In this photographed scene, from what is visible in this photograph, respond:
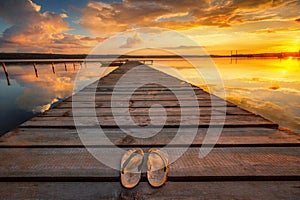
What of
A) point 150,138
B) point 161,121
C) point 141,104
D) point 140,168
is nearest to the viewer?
point 140,168

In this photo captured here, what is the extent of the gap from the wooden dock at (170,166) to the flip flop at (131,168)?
4cm

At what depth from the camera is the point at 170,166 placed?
4.03ft

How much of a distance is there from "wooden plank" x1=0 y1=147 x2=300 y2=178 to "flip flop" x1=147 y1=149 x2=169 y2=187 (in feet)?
0.16

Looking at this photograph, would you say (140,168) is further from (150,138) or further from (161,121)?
(161,121)

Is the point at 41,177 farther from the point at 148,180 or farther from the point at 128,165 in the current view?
the point at 148,180

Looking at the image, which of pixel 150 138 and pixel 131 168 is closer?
pixel 131 168

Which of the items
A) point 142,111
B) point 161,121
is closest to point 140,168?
point 161,121

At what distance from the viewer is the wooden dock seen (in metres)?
1.00

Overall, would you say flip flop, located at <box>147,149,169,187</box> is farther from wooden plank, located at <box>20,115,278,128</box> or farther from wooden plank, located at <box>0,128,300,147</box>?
wooden plank, located at <box>20,115,278,128</box>

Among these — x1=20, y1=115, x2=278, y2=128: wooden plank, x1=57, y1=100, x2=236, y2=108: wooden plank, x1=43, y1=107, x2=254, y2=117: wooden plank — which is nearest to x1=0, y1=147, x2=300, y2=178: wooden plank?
x1=20, y1=115, x2=278, y2=128: wooden plank

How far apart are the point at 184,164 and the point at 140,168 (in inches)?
12.6

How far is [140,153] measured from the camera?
132 cm

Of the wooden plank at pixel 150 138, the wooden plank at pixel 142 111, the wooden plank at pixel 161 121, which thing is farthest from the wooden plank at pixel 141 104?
the wooden plank at pixel 150 138

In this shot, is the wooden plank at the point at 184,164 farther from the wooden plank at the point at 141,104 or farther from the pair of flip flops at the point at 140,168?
the wooden plank at the point at 141,104
